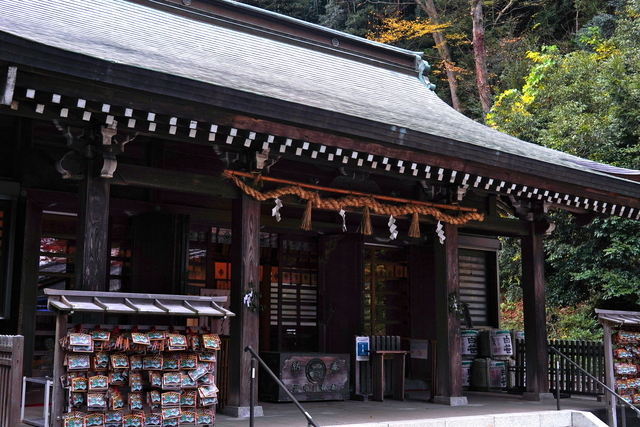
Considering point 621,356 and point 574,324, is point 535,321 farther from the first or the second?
point 574,324

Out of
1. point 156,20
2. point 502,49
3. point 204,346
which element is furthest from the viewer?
point 502,49

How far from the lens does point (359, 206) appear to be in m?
9.25

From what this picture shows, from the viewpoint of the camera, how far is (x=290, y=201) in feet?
28.5

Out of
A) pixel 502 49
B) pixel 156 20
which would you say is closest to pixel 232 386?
pixel 156 20

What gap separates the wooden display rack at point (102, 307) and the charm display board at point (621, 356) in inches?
211

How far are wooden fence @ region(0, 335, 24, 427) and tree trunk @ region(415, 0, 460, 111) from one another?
886 inches

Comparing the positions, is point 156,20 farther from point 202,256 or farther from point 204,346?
point 204,346

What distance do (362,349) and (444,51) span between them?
19.4m

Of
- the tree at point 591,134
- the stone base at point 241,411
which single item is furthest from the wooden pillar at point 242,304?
the tree at point 591,134

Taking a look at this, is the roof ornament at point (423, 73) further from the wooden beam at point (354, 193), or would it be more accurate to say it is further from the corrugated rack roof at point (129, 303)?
A: the corrugated rack roof at point (129, 303)

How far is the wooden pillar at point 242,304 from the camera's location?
7.71 meters

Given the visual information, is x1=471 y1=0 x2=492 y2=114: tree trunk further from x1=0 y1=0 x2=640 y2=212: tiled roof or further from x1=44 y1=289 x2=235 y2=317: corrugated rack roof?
x1=44 y1=289 x2=235 y2=317: corrugated rack roof

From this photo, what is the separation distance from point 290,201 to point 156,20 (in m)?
4.29

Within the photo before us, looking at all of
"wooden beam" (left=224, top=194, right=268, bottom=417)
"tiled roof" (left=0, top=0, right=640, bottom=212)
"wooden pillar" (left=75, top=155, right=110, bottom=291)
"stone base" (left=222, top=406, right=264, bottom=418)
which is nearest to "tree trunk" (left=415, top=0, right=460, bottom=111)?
"tiled roof" (left=0, top=0, right=640, bottom=212)
